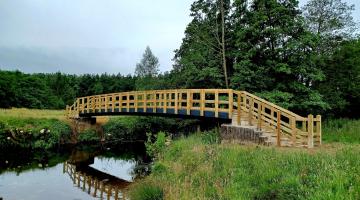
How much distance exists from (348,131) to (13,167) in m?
17.6

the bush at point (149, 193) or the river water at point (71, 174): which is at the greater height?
the bush at point (149, 193)

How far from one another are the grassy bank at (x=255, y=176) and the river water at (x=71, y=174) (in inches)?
122

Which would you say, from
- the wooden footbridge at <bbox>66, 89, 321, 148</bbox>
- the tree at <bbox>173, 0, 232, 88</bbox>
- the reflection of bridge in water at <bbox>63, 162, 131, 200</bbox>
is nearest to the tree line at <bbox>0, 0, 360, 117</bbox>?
the tree at <bbox>173, 0, 232, 88</bbox>

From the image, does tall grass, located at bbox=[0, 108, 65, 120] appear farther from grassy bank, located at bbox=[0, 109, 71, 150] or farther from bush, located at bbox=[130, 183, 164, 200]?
bush, located at bbox=[130, 183, 164, 200]

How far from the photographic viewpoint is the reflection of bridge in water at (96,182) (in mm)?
14831

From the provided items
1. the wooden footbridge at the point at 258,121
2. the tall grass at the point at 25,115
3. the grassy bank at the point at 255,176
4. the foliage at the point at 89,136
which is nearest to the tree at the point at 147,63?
the tall grass at the point at 25,115

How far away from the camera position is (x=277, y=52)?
83.3 feet

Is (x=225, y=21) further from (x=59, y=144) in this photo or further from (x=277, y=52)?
(x=59, y=144)

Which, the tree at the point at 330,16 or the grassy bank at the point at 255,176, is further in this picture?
the tree at the point at 330,16

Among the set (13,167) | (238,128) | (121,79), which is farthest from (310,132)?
(121,79)

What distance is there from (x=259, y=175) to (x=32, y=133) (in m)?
22.6

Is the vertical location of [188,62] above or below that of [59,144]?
above

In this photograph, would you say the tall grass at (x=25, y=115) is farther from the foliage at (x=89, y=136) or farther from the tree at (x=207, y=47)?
the tree at (x=207, y=47)

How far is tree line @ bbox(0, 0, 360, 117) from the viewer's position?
2503 cm
